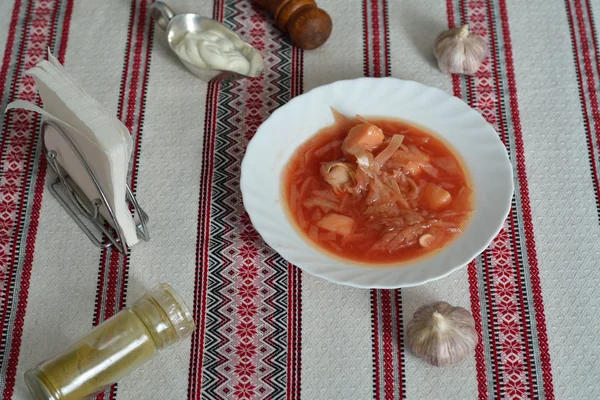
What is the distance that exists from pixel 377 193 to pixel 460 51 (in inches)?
21.0

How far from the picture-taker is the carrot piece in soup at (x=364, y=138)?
1734mm

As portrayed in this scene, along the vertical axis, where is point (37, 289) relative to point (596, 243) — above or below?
above

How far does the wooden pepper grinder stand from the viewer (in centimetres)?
200

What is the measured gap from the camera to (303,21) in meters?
2.00

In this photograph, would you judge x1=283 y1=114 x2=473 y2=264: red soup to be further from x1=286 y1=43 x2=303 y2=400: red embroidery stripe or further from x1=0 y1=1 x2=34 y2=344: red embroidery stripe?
x1=0 y1=1 x2=34 y2=344: red embroidery stripe

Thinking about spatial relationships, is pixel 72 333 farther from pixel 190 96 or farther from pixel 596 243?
pixel 596 243

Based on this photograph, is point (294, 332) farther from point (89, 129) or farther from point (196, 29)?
point (196, 29)

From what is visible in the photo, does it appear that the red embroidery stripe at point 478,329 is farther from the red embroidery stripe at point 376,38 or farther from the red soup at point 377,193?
the red embroidery stripe at point 376,38

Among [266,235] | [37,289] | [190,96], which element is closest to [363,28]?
[190,96]

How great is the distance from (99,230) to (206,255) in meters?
0.27

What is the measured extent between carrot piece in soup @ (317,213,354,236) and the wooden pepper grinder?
1.95ft

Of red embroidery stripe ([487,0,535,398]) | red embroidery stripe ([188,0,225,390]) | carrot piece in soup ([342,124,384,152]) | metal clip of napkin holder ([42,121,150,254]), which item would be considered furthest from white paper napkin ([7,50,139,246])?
red embroidery stripe ([487,0,535,398])

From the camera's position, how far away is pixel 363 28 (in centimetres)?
214

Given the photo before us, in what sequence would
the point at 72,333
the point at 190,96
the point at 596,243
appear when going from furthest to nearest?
the point at 190,96 → the point at 596,243 → the point at 72,333
